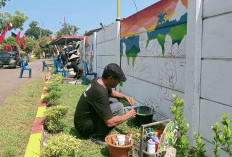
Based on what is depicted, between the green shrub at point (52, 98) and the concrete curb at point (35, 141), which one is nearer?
the concrete curb at point (35, 141)

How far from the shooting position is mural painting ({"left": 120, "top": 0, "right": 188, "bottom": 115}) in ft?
11.8

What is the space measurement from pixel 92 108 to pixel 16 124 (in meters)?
2.04

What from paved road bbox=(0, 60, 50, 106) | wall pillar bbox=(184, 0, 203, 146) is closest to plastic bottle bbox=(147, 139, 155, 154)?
wall pillar bbox=(184, 0, 203, 146)

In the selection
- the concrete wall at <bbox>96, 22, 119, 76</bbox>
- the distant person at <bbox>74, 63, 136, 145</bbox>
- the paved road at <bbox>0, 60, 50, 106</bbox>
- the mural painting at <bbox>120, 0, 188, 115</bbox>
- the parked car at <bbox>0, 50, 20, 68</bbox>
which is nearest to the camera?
the distant person at <bbox>74, 63, 136, 145</bbox>

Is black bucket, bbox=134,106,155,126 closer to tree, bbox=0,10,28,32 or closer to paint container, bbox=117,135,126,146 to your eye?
paint container, bbox=117,135,126,146

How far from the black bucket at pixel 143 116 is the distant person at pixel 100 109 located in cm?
45

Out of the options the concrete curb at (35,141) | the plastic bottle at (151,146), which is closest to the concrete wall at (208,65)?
the plastic bottle at (151,146)

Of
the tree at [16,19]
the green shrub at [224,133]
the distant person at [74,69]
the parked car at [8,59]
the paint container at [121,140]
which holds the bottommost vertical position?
the paint container at [121,140]

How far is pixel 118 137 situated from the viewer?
2.95 meters

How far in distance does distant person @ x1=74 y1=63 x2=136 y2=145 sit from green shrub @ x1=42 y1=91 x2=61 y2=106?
2.30m

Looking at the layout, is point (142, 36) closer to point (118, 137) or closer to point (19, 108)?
point (118, 137)

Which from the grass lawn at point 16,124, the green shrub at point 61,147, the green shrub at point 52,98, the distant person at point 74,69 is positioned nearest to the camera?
the green shrub at point 61,147

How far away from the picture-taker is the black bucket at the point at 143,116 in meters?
3.96

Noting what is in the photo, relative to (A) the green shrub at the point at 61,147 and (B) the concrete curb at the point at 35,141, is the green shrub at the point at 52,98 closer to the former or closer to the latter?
(B) the concrete curb at the point at 35,141
